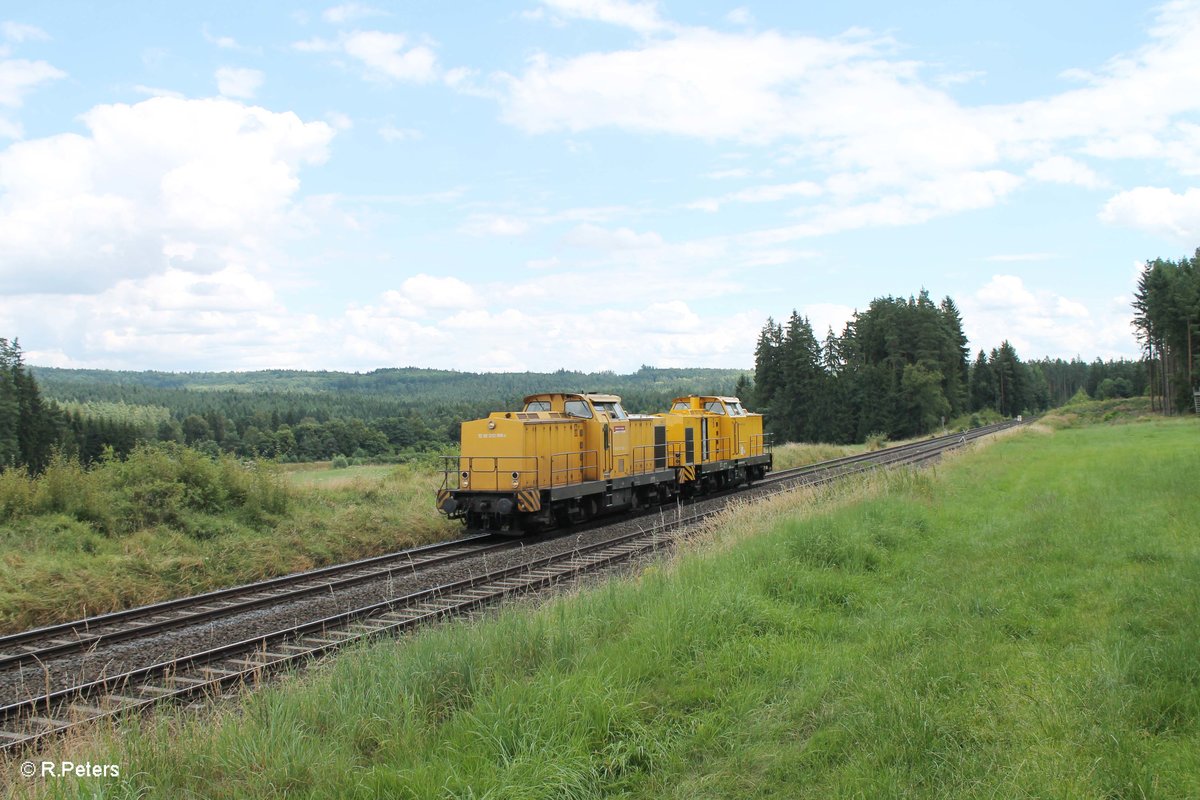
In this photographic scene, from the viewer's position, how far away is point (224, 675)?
7781mm

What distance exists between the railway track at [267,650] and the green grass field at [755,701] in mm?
1141

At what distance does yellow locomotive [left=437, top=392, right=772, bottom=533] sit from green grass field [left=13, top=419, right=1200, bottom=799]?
815cm

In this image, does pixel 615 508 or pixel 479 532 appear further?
pixel 615 508

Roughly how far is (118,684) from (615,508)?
13.5 metres

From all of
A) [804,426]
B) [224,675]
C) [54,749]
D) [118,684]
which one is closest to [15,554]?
[118,684]

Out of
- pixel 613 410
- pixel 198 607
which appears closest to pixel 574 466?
pixel 613 410

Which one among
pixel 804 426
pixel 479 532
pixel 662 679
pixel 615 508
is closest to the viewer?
pixel 662 679

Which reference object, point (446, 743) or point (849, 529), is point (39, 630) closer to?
point (446, 743)

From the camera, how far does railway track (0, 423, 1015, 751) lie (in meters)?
6.62

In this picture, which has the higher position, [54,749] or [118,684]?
[54,749]

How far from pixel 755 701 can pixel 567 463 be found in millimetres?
12826

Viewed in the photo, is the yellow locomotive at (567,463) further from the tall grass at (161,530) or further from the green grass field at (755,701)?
the green grass field at (755,701)

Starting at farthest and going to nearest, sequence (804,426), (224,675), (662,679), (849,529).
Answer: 1. (804,426)
2. (849,529)
3. (224,675)
4. (662,679)

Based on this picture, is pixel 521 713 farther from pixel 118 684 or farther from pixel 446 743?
pixel 118 684
